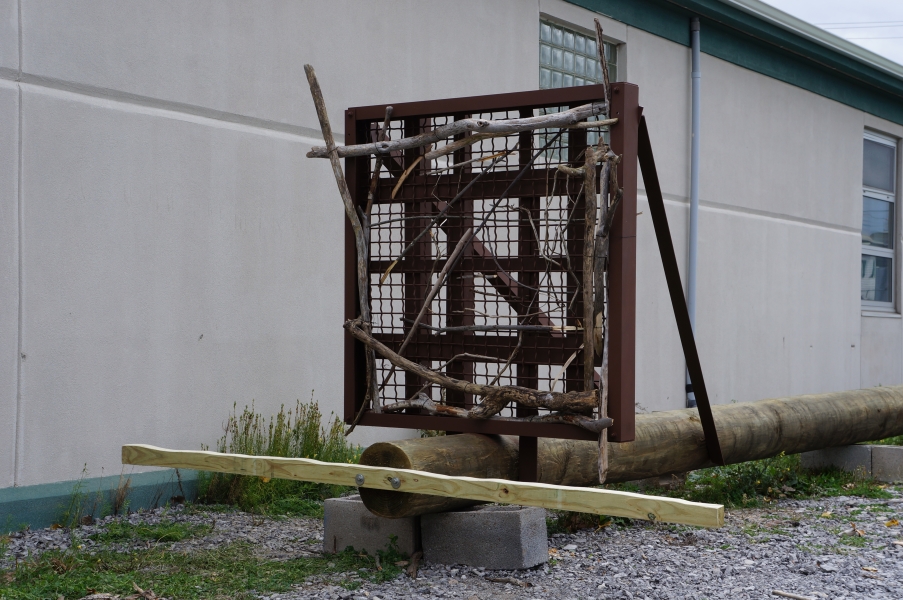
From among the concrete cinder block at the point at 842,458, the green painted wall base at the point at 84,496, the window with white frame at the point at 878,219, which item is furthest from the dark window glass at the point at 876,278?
the green painted wall base at the point at 84,496

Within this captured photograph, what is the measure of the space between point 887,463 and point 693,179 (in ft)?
13.5

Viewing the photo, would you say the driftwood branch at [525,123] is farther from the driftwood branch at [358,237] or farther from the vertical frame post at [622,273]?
the driftwood branch at [358,237]

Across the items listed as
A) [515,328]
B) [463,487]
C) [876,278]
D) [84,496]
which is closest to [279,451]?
[84,496]

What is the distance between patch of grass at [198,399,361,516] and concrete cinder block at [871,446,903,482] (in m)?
3.92

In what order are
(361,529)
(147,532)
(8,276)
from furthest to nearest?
(8,276), (147,532), (361,529)

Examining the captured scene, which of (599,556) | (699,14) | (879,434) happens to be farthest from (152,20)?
(699,14)

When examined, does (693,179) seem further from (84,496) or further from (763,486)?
(84,496)

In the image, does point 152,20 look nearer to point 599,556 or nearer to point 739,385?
point 599,556

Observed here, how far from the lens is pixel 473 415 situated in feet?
13.9

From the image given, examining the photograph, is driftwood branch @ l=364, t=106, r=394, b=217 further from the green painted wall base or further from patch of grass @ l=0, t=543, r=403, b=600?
the green painted wall base

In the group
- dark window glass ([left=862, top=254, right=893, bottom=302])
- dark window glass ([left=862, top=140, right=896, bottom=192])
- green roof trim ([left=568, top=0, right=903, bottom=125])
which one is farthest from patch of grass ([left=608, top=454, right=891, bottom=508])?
dark window glass ([left=862, top=140, right=896, bottom=192])

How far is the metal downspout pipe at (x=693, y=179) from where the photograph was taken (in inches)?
413

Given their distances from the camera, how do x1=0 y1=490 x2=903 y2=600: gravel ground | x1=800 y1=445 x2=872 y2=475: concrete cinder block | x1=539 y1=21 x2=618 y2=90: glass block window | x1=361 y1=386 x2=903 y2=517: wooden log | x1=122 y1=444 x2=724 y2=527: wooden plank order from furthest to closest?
x1=539 y1=21 x2=618 y2=90: glass block window, x1=800 y1=445 x2=872 y2=475: concrete cinder block, x1=361 y1=386 x2=903 y2=517: wooden log, x1=0 y1=490 x2=903 y2=600: gravel ground, x1=122 y1=444 x2=724 y2=527: wooden plank

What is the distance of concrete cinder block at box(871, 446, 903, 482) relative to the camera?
7.38m
